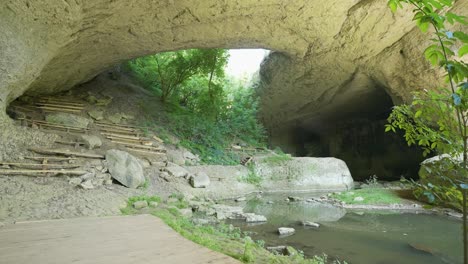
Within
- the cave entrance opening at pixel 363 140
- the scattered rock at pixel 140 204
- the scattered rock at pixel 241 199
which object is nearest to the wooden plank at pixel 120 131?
the scattered rock at pixel 241 199

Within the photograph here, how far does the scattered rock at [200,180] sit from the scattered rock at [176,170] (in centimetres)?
39

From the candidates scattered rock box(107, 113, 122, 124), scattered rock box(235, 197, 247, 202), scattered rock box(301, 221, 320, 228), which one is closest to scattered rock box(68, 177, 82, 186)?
scattered rock box(235, 197, 247, 202)

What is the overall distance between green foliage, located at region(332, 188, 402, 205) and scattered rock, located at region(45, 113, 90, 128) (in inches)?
387

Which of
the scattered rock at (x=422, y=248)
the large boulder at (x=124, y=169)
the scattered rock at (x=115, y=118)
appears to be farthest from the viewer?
the scattered rock at (x=115, y=118)

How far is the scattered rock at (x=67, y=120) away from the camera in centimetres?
1054

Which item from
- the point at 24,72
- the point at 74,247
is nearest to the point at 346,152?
the point at 24,72

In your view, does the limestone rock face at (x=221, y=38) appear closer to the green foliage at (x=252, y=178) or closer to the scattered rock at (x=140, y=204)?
the scattered rock at (x=140, y=204)

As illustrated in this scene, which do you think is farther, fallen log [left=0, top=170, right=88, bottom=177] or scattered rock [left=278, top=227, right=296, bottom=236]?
fallen log [left=0, top=170, right=88, bottom=177]

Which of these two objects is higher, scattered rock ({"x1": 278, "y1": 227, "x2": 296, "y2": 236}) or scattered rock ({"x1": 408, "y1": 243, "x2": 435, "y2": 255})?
scattered rock ({"x1": 278, "y1": 227, "x2": 296, "y2": 236})

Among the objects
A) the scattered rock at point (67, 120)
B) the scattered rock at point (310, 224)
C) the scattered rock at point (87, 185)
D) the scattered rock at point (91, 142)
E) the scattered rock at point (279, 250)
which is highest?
the scattered rock at point (67, 120)

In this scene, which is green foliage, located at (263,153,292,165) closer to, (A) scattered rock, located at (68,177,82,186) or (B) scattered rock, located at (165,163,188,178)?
(B) scattered rock, located at (165,163,188,178)

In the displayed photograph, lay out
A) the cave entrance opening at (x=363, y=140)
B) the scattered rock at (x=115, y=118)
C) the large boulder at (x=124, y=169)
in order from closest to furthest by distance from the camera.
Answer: the large boulder at (x=124, y=169) → the scattered rock at (x=115, y=118) → the cave entrance opening at (x=363, y=140)

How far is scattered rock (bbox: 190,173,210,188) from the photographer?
1008cm

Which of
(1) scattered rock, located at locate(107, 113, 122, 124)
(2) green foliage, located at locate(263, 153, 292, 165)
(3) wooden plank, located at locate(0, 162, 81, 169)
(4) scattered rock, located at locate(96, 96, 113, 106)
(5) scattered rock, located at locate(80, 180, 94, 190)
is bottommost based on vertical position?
(5) scattered rock, located at locate(80, 180, 94, 190)
